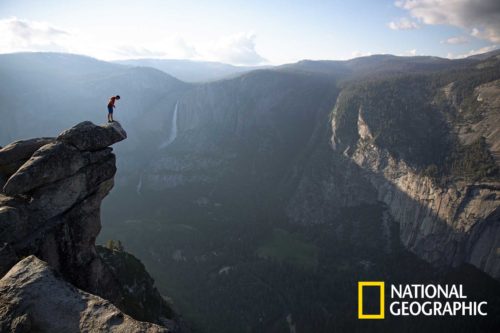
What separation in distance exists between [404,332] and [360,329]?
580 inches

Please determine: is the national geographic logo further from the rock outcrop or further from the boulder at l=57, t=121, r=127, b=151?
the boulder at l=57, t=121, r=127, b=151

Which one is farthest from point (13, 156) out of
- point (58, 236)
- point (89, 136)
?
point (58, 236)

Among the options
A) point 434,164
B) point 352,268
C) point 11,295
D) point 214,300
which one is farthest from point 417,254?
point 11,295

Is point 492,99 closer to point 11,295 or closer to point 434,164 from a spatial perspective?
point 434,164

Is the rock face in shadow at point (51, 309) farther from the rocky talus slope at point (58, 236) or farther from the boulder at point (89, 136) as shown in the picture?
the boulder at point (89, 136)

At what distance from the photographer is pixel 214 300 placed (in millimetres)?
151375

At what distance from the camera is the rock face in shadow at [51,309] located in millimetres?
23156

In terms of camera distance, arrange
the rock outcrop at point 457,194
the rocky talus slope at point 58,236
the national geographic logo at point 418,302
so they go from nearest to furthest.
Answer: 1. the rocky talus slope at point 58,236
2. the national geographic logo at point 418,302
3. the rock outcrop at point 457,194

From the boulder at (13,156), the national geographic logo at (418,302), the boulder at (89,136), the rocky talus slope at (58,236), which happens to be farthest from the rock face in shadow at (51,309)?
the national geographic logo at (418,302)

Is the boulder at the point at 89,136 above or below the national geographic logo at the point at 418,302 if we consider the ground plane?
above

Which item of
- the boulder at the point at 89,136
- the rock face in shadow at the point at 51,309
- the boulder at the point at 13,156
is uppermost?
the boulder at the point at 89,136

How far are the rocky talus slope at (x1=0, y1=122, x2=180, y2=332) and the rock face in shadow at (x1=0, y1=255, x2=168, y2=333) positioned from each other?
0.06 metres

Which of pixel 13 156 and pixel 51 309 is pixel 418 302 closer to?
pixel 13 156

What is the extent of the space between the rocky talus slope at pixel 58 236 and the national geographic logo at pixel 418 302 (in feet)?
388
